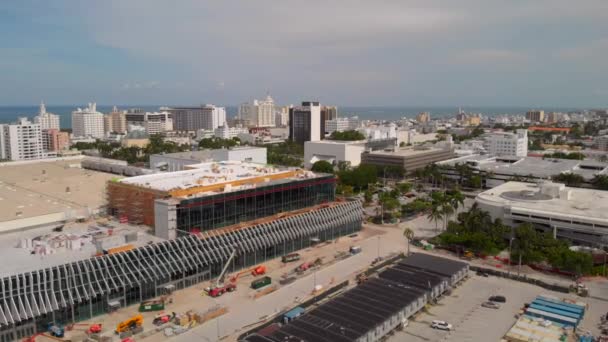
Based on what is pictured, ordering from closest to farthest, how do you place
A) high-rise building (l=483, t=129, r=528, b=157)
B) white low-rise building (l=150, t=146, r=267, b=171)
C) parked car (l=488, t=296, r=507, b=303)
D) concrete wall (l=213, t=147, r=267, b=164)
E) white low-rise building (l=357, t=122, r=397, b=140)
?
parked car (l=488, t=296, r=507, b=303)
white low-rise building (l=150, t=146, r=267, b=171)
concrete wall (l=213, t=147, r=267, b=164)
high-rise building (l=483, t=129, r=528, b=157)
white low-rise building (l=357, t=122, r=397, b=140)

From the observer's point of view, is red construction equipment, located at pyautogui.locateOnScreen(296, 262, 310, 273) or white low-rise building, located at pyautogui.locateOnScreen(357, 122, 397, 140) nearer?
red construction equipment, located at pyautogui.locateOnScreen(296, 262, 310, 273)

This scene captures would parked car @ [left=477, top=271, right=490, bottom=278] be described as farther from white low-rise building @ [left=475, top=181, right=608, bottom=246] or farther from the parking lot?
white low-rise building @ [left=475, top=181, right=608, bottom=246]

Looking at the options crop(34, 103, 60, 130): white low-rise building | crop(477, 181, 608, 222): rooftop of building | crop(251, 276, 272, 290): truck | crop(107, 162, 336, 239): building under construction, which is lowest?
crop(251, 276, 272, 290): truck

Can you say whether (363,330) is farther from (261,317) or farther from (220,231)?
(220,231)

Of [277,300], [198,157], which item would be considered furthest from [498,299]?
[198,157]

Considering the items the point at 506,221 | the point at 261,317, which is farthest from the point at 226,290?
the point at 506,221

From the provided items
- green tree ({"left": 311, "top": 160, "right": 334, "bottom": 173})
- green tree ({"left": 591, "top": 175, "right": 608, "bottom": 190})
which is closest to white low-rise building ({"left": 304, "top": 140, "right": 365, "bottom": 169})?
green tree ({"left": 311, "top": 160, "right": 334, "bottom": 173})

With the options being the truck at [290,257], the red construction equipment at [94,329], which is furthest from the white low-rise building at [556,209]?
the red construction equipment at [94,329]
